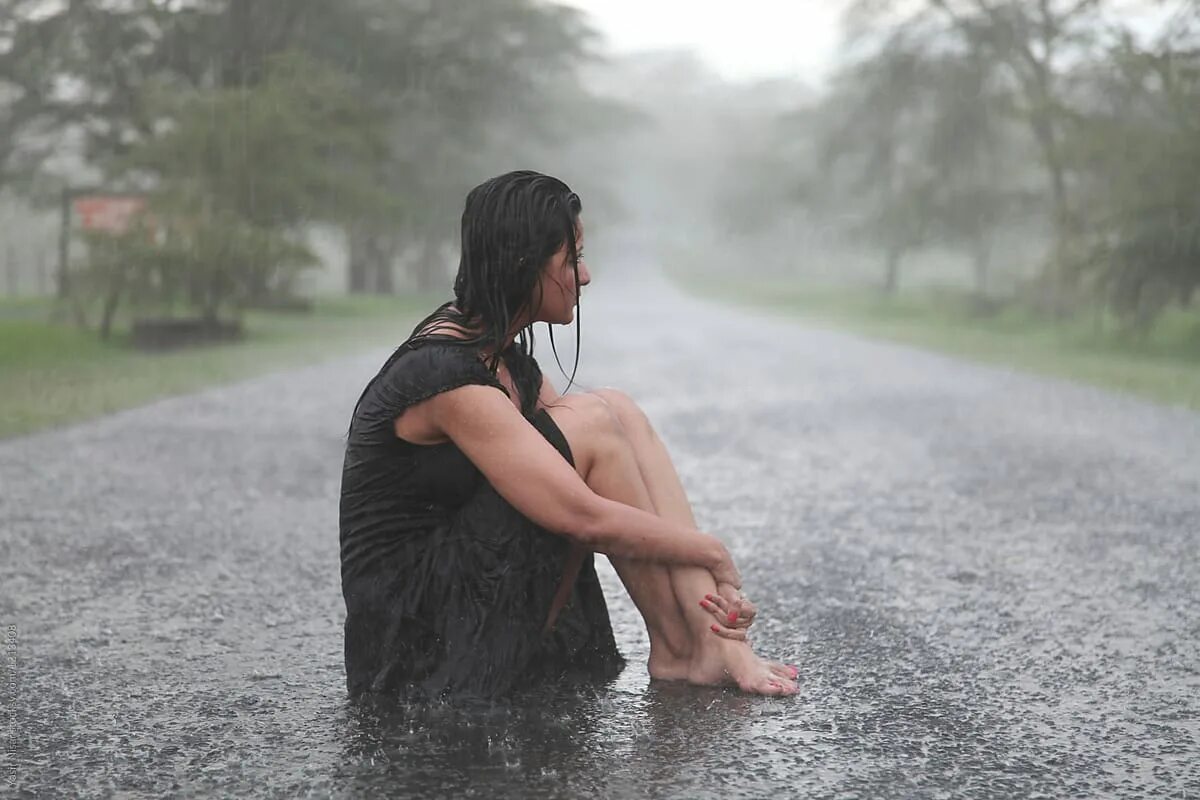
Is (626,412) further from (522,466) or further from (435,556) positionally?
(435,556)

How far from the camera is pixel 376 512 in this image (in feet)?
9.95

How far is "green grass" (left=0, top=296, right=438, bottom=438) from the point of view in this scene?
1056 centimetres

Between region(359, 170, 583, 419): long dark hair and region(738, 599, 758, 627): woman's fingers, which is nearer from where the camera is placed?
region(359, 170, 583, 419): long dark hair

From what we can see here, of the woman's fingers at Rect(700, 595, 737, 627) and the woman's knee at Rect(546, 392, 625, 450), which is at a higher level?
the woman's knee at Rect(546, 392, 625, 450)

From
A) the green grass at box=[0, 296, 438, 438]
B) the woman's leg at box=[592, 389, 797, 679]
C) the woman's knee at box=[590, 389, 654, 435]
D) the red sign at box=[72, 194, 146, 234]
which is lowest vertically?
the green grass at box=[0, 296, 438, 438]

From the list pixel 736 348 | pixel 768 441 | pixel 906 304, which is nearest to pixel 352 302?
pixel 906 304

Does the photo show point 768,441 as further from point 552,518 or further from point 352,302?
point 352,302

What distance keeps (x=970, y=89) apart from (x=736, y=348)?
36.4 feet

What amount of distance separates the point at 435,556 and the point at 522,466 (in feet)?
1.02

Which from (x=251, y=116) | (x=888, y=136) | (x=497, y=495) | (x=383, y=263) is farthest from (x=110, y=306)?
(x=383, y=263)

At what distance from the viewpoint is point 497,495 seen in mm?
2932

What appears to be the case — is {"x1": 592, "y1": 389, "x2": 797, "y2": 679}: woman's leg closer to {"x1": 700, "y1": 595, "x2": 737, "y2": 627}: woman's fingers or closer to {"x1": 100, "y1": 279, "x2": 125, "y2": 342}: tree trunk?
{"x1": 700, "y1": 595, "x2": 737, "y2": 627}: woman's fingers

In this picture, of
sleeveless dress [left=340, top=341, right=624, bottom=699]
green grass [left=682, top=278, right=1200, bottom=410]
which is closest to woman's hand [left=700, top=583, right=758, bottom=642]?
sleeveless dress [left=340, top=341, right=624, bottom=699]

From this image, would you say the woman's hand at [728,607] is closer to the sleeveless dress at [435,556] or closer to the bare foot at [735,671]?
the bare foot at [735,671]
